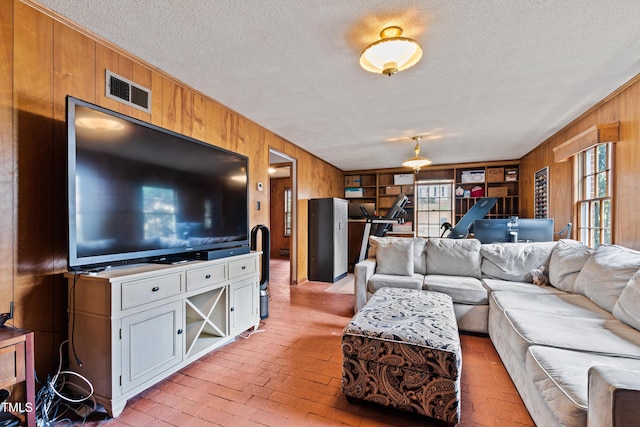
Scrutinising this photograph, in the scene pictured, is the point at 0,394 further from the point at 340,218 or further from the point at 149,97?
the point at 340,218

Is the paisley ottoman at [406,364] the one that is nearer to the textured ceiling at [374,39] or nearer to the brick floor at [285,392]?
the brick floor at [285,392]

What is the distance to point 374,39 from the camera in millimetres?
1890

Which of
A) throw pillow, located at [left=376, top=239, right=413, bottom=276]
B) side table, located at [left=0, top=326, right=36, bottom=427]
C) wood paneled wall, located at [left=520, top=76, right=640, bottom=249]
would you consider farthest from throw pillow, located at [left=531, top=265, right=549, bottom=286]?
side table, located at [left=0, top=326, right=36, bottom=427]

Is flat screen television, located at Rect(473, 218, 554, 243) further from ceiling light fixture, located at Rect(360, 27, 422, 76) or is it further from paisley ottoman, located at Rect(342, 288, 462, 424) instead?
ceiling light fixture, located at Rect(360, 27, 422, 76)

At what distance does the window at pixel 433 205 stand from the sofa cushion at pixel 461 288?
3.66 metres

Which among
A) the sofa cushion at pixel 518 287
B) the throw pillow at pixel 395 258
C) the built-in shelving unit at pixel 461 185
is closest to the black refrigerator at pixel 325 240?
the throw pillow at pixel 395 258

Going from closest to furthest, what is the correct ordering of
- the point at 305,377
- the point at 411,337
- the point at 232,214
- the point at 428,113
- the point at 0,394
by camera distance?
1. the point at 0,394
2. the point at 411,337
3. the point at 305,377
4. the point at 232,214
5. the point at 428,113

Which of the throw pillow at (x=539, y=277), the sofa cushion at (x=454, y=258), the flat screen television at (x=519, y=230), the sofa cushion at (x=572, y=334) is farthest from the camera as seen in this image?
the flat screen television at (x=519, y=230)

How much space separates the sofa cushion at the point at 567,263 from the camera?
2.48 m

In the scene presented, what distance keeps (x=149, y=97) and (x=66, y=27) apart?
603 mm

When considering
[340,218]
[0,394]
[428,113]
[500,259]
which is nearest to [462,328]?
[500,259]

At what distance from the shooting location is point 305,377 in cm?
198

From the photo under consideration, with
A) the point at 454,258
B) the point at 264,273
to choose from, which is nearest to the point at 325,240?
the point at 264,273

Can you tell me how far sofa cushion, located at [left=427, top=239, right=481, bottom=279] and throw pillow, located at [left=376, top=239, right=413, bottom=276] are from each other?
29cm
